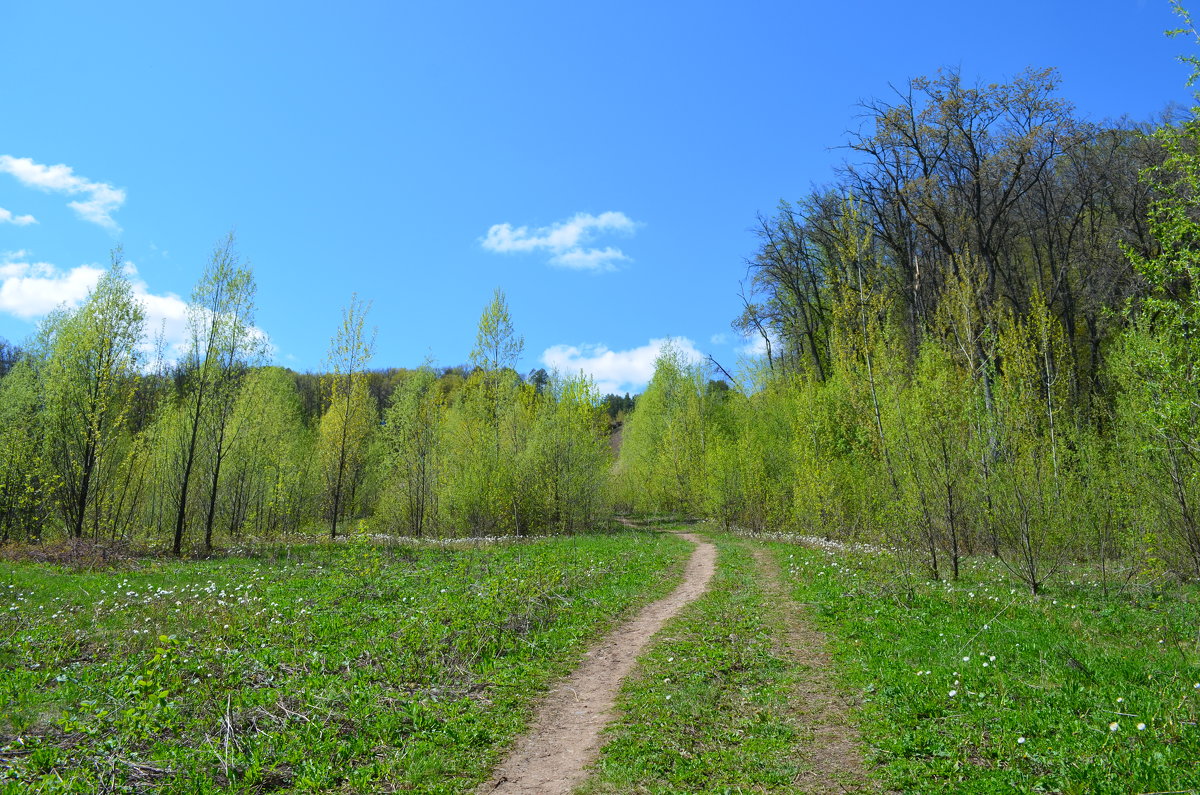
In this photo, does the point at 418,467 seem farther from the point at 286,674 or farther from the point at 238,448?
the point at 286,674

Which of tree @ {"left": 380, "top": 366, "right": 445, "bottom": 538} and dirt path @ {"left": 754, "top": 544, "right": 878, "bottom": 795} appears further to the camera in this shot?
tree @ {"left": 380, "top": 366, "right": 445, "bottom": 538}

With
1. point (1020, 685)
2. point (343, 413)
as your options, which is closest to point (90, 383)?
point (343, 413)

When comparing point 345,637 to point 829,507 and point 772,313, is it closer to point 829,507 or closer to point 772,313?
point 829,507

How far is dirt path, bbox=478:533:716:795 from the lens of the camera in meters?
4.89

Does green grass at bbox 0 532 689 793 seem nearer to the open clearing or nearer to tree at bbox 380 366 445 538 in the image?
the open clearing

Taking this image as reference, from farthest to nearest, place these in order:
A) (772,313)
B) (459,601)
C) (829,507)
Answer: (772,313)
(829,507)
(459,601)

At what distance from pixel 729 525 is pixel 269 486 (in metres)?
23.8

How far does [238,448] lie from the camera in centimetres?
2889

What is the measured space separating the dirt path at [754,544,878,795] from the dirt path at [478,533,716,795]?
6.09 feet

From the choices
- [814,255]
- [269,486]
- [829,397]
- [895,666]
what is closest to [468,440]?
[269,486]

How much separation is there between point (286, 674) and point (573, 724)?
344 cm

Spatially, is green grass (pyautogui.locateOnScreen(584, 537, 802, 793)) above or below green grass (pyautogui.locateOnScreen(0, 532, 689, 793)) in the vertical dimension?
above

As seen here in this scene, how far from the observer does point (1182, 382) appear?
866 cm

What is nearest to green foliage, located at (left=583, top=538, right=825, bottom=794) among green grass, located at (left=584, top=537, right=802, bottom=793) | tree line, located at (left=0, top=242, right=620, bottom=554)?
green grass, located at (left=584, top=537, right=802, bottom=793)
